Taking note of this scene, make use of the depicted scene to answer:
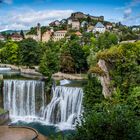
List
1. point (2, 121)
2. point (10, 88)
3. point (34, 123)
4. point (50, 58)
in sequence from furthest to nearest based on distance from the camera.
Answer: point (50, 58) < point (10, 88) < point (34, 123) < point (2, 121)

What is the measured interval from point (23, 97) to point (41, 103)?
177cm

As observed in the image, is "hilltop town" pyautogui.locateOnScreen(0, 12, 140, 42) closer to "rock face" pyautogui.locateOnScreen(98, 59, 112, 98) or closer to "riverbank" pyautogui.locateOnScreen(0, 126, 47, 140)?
"rock face" pyautogui.locateOnScreen(98, 59, 112, 98)

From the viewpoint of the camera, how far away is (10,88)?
28016 mm

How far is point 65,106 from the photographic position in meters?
25.0

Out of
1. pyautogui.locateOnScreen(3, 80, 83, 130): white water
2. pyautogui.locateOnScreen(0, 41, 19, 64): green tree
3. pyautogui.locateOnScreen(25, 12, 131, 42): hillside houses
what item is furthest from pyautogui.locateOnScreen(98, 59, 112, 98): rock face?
pyautogui.locateOnScreen(25, 12, 131, 42): hillside houses

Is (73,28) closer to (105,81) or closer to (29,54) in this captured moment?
(29,54)

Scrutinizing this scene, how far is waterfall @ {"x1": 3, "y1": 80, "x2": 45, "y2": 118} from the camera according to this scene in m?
26.9

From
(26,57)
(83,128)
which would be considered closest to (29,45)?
(26,57)

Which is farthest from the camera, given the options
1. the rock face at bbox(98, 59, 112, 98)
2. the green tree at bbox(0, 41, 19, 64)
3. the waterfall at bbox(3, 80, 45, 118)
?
the green tree at bbox(0, 41, 19, 64)

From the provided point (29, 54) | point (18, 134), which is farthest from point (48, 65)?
point (18, 134)

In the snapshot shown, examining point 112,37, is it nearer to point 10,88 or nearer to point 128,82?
point 10,88

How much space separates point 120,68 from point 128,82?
1082 mm

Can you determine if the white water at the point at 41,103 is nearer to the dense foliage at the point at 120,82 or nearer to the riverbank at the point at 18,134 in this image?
the dense foliage at the point at 120,82

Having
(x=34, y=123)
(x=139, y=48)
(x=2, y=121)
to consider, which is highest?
(x=139, y=48)
